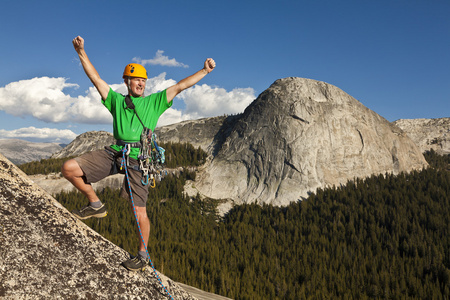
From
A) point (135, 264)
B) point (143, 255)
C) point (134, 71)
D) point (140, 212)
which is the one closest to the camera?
point (135, 264)

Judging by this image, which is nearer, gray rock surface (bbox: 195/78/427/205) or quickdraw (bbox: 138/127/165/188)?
quickdraw (bbox: 138/127/165/188)

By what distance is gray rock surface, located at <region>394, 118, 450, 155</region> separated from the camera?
251 ft

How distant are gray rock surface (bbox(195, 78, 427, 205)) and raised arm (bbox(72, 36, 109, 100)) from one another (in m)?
43.5

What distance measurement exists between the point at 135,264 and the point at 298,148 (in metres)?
46.9

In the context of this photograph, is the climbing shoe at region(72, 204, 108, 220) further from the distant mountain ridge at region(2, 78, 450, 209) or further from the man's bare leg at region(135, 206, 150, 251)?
the distant mountain ridge at region(2, 78, 450, 209)

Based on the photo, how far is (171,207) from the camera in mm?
45688

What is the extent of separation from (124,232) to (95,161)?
35.2 metres

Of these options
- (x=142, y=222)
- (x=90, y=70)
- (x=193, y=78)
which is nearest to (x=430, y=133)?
(x=193, y=78)

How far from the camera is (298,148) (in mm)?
49438

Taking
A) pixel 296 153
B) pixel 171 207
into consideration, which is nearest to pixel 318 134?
pixel 296 153

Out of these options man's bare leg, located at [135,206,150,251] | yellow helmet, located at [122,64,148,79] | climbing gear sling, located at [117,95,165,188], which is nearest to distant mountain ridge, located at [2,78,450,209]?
man's bare leg, located at [135,206,150,251]

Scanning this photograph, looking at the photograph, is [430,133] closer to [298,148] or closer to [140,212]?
[298,148]

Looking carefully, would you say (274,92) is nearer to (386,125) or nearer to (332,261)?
(386,125)

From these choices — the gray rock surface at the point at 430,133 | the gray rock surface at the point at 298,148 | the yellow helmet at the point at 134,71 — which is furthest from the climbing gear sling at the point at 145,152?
the gray rock surface at the point at 430,133
